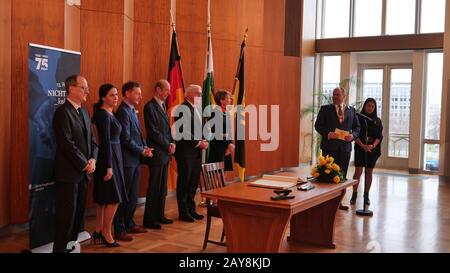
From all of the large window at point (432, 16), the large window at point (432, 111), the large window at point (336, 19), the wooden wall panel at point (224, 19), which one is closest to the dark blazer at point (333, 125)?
the wooden wall panel at point (224, 19)

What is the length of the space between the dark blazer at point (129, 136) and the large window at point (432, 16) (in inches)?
325

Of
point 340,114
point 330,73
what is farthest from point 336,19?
point 340,114

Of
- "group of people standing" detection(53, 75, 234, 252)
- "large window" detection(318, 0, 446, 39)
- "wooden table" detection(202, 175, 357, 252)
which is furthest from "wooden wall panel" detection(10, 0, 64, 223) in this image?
"large window" detection(318, 0, 446, 39)

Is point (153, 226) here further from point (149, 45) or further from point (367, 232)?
point (149, 45)

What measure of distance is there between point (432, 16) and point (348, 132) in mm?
6030

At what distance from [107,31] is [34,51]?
1650 mm

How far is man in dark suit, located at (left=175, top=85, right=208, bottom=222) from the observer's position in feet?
18.6

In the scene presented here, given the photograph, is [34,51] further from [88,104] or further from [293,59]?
[293,59]

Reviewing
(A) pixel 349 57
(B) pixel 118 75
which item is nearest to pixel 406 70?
(A) pixel 349 57

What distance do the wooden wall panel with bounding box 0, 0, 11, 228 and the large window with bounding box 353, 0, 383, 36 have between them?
351 inches

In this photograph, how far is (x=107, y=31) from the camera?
5.74 metres

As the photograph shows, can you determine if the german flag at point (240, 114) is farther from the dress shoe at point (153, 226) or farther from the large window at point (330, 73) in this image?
the large window at point (330, 73)

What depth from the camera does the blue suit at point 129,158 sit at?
486 centimetres

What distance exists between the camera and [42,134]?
4.28m
